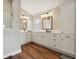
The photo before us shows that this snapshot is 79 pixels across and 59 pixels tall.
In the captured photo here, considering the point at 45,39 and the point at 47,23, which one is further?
the point at 47,23

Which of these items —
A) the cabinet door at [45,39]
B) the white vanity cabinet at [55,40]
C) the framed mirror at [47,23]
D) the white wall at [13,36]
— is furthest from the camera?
Answer: the framed mirror at [47,23]

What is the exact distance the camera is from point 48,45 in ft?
13.1

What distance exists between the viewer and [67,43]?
280 cm

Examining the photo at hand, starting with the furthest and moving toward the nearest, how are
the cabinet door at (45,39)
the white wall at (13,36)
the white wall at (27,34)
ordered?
1. the white wall at (27,34)
2. the cabinet door at (45,39)
3. the white wall at (13,36)

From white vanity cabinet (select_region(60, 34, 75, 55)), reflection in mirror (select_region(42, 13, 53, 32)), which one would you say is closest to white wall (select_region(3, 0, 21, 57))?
white vanity cabinet (select_region(60, 34, 75, 55))

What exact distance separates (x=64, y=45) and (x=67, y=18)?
3.26ft

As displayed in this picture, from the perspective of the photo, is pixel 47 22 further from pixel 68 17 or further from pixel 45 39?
pixel 68 17

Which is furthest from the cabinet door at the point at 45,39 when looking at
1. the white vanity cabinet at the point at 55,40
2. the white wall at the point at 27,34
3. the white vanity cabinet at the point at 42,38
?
the white wall at the point at 27,34

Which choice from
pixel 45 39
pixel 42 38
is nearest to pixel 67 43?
pixel 45 39

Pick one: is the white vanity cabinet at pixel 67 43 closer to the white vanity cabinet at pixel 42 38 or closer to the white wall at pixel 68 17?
the white wall at pixel 68 17

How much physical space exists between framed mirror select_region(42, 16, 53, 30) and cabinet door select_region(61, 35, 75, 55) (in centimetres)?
154

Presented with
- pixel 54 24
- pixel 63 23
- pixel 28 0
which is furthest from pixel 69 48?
pixel 28 0

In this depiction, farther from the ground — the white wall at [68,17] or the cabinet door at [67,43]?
the white wall at [68,17]

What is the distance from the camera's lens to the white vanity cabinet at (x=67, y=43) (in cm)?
264
